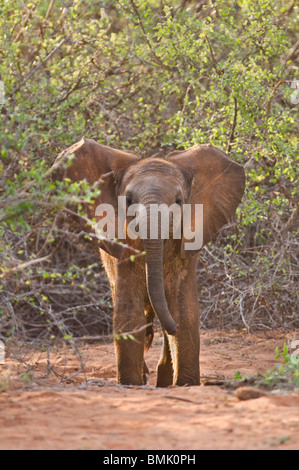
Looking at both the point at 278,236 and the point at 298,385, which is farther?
the point at 278,236

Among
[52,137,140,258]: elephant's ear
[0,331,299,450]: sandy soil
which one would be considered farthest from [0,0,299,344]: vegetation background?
[0,331,299,450]: sandy soil

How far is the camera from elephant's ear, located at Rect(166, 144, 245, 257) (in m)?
6.93

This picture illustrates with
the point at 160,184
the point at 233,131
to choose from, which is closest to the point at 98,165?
the point at 160,184

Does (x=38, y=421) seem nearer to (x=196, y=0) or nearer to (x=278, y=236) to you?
(x=278, y=236)

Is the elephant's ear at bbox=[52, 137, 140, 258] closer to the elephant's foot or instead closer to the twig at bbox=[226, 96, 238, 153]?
the elephant's foot

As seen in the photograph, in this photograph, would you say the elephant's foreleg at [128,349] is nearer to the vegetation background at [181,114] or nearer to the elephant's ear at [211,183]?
the elephant's ear at [211,183]

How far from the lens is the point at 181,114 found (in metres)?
8.55

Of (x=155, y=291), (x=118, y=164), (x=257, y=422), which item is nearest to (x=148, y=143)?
(x=118, y=164)

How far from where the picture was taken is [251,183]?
30.6ft

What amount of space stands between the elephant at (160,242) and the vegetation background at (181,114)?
910mm

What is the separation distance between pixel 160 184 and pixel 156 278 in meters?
0.75

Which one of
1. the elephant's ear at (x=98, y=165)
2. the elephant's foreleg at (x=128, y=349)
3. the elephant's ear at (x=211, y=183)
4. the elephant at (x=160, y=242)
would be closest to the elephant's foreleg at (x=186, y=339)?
the elephant at (x=160, y=242)
